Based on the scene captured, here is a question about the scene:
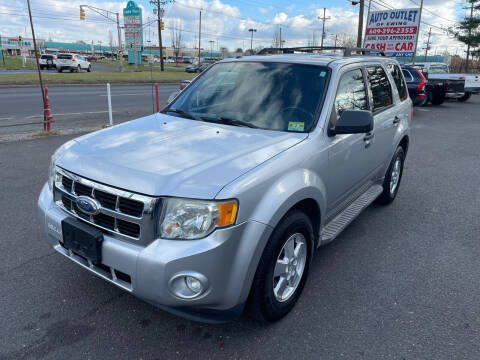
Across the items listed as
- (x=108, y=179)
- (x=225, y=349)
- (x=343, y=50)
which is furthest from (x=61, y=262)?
(x=343, y=50)

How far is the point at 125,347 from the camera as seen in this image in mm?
2494

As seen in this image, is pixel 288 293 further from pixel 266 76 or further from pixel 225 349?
pixel 266 76

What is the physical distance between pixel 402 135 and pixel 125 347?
417 centimetres

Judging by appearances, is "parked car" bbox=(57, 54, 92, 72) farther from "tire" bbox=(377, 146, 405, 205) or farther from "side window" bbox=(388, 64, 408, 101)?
"tire" bbox=(377, 146, 405, 205)

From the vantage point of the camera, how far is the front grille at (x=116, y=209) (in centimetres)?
220

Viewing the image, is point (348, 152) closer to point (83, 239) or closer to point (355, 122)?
point (355, 122)

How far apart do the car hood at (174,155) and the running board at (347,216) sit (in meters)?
0.91

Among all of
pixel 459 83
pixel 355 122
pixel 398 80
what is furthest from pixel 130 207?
pixel 459 83

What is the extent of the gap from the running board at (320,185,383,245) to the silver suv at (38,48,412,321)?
0.02 meters

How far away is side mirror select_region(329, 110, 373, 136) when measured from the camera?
2941 mm

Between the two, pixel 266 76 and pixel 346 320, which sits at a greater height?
pixel 266 76

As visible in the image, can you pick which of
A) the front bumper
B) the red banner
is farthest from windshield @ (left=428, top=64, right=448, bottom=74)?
the front bumper

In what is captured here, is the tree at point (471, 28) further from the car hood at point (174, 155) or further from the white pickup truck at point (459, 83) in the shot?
the car hood at point (174, 155)

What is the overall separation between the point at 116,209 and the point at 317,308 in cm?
170
